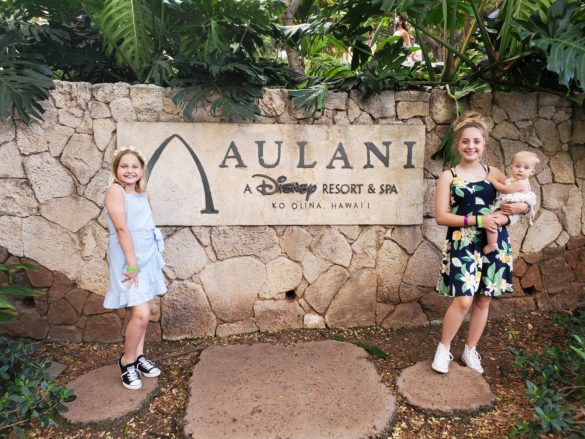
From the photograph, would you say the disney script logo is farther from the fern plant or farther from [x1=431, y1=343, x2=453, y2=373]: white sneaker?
the fern plant

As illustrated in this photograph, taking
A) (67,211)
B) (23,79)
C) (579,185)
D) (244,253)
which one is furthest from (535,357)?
(23,79)

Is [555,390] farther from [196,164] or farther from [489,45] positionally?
[196,164]

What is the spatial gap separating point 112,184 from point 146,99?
804 millimetres

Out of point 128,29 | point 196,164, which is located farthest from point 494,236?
point 128,29

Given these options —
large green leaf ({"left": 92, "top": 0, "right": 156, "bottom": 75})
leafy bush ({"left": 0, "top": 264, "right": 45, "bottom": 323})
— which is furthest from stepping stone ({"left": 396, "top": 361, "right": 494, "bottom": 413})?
large green leaf ({"left": 92, "top": 0, "right": 156, "bottom": 75})

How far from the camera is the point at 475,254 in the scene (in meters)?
2.20

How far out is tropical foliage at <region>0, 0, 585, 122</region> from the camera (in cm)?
248

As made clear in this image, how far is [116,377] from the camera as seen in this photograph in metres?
2.35

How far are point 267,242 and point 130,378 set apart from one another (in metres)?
1.15

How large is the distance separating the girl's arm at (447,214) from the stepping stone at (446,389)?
842 millimetres

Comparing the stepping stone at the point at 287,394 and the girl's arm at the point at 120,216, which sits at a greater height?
the girl's arm at the point at 120,216

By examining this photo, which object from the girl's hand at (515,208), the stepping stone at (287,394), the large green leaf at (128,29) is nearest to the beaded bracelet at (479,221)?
the girl's hand at (515,208)

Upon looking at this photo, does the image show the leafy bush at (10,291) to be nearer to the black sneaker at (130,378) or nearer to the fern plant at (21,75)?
the black sneaker at (130,378)

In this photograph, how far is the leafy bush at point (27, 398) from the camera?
190 centimetres
